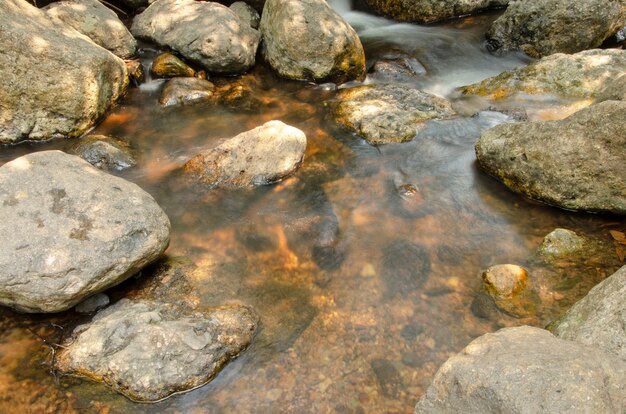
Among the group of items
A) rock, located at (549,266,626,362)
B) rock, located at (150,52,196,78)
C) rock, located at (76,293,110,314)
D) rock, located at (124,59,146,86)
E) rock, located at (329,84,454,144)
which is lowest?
rock, located at (76,293,110,314)

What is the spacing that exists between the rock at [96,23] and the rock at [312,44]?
8.37 feet

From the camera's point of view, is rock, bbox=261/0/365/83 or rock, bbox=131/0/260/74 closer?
rock, bbox=261/0/365/83

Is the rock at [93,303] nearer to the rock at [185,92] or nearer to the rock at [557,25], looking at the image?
the rock at [185,92]

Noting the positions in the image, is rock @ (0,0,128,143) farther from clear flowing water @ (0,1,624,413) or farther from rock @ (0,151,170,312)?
rock @ (0,151,170,312)

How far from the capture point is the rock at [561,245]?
4645 millimetres

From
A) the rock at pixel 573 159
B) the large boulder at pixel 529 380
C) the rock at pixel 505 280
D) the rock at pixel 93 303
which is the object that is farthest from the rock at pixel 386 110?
the large boulder at pixel 529 380

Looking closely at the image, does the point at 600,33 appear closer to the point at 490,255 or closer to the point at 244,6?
the point at 490,255

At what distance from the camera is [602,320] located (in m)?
2.99

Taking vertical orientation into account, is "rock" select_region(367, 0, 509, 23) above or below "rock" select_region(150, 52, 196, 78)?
above

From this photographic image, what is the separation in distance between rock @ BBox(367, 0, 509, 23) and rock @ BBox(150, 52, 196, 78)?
4.93 m

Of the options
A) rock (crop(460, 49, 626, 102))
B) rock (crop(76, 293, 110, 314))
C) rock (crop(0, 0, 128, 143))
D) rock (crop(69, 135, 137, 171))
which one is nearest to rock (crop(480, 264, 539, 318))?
rock (crop(76, 293, 110, 314))

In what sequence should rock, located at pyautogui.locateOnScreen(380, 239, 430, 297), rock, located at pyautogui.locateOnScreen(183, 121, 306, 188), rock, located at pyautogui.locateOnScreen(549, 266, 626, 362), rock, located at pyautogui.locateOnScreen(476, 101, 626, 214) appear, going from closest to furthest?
1. rock, located at pyautogui.locateOnScreen(549, 266, 626, 362)
2. rock, located at pyautogui.locateOnScreen(380, 239, 430, 297)
3. rock, located at pyautogui.locateOnScreen(476, 101, 626, 214)
4. rock, located at pyautogui.locateOnScreen(183, 121, 306, 188)

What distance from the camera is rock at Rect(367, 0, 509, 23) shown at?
9859 millimetres

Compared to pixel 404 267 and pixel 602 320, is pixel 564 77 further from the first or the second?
pixel 602 320
